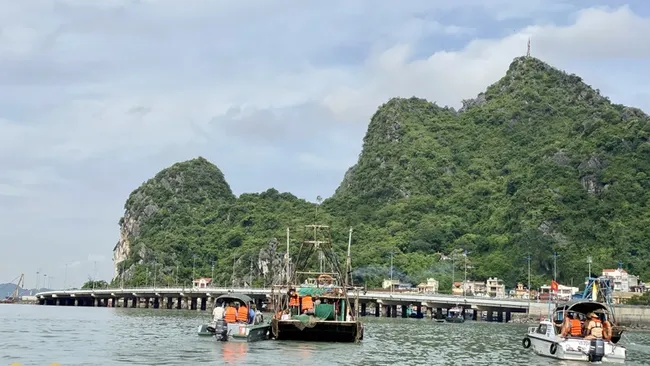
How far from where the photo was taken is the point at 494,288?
166m

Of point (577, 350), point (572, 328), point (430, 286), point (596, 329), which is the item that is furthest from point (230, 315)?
point (430, 286)

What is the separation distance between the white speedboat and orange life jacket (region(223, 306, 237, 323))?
61.5ft

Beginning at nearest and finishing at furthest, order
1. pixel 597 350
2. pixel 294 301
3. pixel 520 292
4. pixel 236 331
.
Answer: pixel 597 350, pixel 236 331, pixel 294 301, pixel 520 292

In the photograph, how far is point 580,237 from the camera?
172 m

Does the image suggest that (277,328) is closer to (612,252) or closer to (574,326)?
(574,326)

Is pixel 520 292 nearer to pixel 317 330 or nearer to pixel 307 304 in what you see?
pixel 307 304

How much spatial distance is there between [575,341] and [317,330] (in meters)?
15.4

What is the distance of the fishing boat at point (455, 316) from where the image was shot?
12444cm

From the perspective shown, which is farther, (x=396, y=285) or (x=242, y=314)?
(x=396, y=285)

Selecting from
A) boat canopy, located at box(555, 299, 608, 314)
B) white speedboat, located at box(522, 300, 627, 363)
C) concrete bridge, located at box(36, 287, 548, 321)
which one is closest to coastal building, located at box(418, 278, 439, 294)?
concrete bridge, located at box(36, 287, 548, 321)

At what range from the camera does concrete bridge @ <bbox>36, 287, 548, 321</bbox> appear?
129 m

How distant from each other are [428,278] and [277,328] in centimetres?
12386

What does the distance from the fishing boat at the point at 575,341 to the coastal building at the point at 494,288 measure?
10578 centimetres

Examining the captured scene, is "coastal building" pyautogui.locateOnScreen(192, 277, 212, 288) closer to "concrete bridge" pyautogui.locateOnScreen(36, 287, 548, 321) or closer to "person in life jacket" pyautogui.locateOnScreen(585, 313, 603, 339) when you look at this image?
"concrete bridge" pyautogui.locateOnScreen(36, 287, 548, 321)
